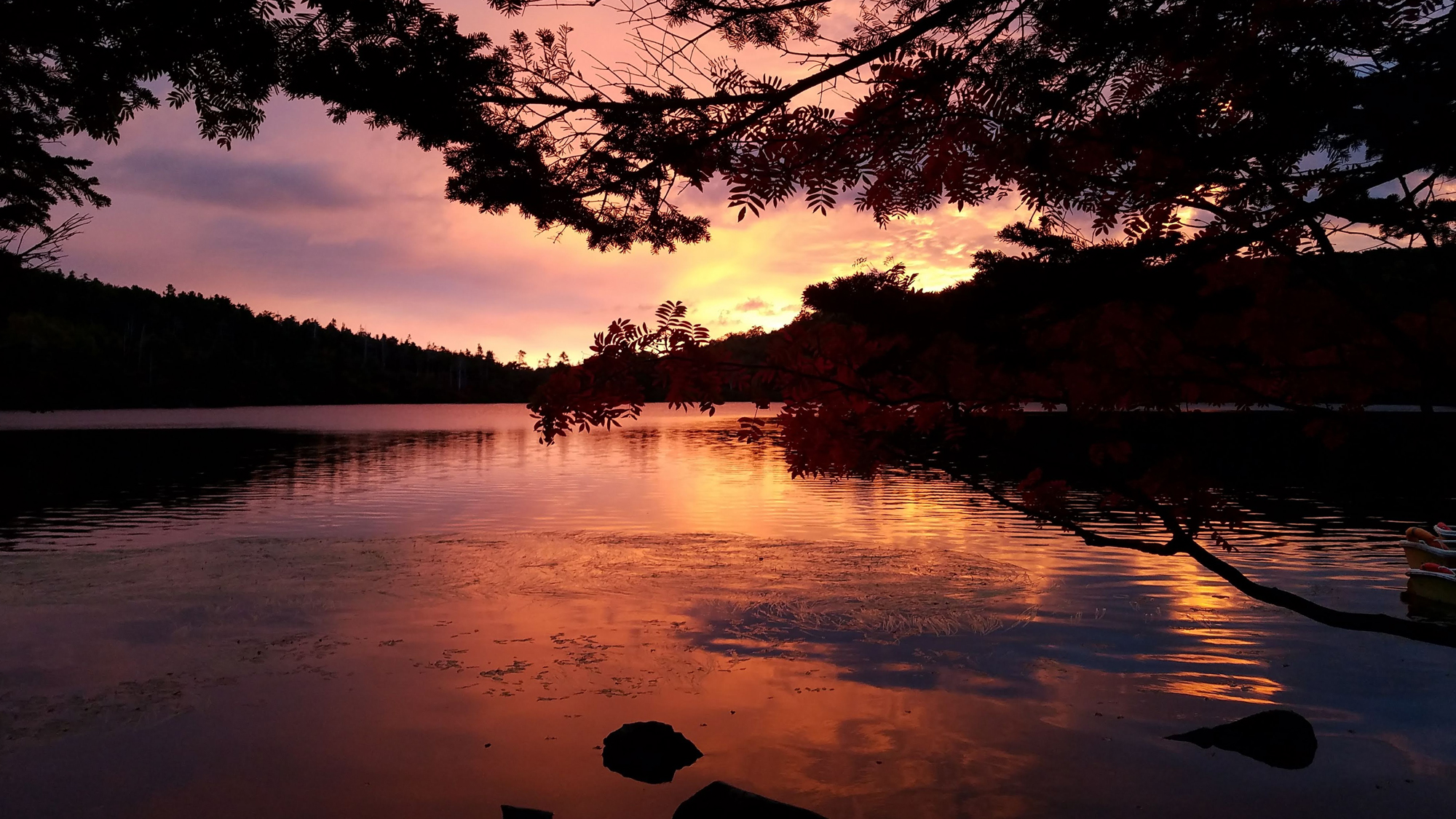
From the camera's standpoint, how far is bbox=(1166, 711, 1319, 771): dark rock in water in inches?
316

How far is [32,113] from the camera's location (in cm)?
660

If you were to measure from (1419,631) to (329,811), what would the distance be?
314 inches

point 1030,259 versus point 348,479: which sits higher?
point 1030,259

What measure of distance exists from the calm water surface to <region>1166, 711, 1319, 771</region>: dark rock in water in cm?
16

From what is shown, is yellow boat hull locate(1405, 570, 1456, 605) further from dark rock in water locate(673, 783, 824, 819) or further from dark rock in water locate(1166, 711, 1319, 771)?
dark rock in water locate(673, 783, 824, 819)

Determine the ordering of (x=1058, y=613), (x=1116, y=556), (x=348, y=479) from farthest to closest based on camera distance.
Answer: (x=348, y=479)
(x=1116, y=556)
(x=1058, y=613)

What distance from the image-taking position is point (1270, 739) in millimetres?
8164

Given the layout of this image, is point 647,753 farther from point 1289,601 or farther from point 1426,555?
point 1426,555

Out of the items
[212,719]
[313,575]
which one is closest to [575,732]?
[212,719]

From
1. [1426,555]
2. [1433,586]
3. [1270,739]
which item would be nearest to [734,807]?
[1270,739]

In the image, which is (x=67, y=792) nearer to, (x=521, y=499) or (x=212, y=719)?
(x=212, y=719)

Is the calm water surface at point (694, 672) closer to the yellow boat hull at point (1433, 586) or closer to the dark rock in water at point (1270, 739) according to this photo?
the dark rock in water at point (1270, 739)

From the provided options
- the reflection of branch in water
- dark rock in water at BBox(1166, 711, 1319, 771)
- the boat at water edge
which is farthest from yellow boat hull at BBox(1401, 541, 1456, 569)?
the reflection of branch in water

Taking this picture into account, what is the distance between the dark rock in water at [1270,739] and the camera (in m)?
8.04
